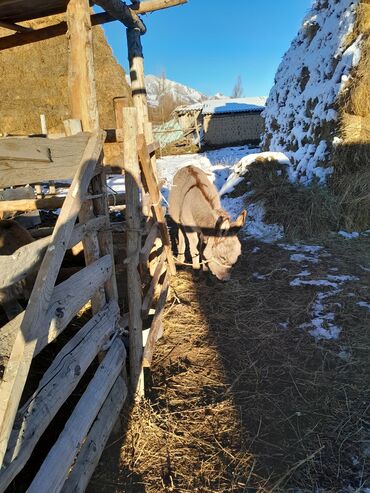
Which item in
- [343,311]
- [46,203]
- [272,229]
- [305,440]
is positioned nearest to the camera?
[305,440]

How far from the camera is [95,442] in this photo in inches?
76.8

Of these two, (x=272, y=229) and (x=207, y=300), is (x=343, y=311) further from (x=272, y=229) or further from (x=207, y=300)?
(x=272, y=229)

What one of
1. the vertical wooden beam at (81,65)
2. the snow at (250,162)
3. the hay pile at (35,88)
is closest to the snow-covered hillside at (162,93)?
the hay pile at (35,88)

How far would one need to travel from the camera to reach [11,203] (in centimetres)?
233

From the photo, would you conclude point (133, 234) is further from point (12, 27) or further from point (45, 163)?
point (12, 27)

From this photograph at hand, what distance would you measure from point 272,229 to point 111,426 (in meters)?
5.53

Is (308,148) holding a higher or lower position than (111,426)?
higher

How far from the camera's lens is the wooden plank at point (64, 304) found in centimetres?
122

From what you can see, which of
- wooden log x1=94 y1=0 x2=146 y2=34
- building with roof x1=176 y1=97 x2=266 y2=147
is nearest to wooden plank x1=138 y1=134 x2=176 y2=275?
wooden log x1=94 y1=0 x2=146 y2=34

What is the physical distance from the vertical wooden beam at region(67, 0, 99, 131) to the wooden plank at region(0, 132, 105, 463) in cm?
46

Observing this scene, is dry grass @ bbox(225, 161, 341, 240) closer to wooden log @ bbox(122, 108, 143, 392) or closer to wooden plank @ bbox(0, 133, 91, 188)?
wooden log @ bbox(122, 108, 143, 392)

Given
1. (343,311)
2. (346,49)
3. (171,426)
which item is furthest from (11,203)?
(346,49)

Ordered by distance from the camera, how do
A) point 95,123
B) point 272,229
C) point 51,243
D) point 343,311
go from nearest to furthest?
point 51,243, point 95,123, point 343,311, point 272,229

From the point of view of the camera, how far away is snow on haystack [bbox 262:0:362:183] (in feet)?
25.0
